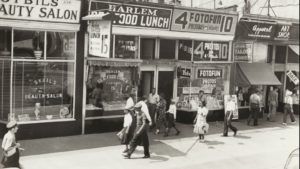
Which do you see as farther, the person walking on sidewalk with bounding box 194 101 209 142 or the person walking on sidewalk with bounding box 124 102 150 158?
the person walking on sidewalk with bounding box 194 101 209 142

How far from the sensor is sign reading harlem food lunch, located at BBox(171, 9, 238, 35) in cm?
1819

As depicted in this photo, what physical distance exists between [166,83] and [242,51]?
4.55 m

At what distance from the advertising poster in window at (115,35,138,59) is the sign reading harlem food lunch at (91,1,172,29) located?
646 mm

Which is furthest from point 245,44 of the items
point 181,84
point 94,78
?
point 94,78

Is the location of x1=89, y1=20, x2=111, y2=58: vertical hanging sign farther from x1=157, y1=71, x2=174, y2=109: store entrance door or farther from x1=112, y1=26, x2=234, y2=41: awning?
x1=157, y1=71, x2=174, y2=109: store entrance door

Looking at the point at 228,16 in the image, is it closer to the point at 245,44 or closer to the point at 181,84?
the point at 245,44

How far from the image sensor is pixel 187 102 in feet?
64.1

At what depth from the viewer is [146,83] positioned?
18531 mm

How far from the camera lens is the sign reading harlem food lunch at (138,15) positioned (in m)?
15.8

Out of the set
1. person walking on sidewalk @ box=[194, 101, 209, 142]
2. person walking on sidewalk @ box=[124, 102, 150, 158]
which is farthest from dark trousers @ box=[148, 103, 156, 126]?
person walking on sidewalk @ box=[124, 102, 150, 158]

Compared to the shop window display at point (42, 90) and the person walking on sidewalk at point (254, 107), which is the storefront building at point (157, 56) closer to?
the shop window display at point (42, 90)

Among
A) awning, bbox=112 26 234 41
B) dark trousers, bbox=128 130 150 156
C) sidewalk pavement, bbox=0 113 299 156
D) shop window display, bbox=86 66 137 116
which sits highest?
awning, bbox=112 26 234 41

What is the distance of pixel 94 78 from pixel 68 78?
105cm

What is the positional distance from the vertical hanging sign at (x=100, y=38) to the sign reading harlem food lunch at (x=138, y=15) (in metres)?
0.96
